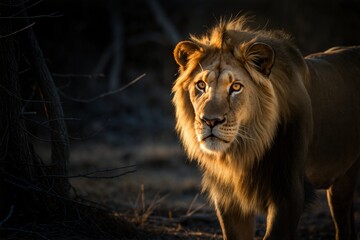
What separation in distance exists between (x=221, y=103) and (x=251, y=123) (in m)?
0.30

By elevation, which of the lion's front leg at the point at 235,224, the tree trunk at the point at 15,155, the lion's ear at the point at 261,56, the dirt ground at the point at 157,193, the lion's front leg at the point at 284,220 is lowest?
the dirt ground at the point at 157,193

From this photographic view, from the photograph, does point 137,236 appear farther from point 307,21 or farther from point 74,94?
point 307,21

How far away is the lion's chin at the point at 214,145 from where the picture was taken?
373 cm

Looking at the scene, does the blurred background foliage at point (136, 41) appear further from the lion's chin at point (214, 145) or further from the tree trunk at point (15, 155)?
the lion's chin at point (214, 145)

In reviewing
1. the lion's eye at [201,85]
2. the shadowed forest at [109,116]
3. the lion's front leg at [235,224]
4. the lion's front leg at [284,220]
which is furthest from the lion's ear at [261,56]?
the shadowed forest at [109,116]

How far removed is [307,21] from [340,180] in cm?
856

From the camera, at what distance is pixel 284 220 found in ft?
12.3

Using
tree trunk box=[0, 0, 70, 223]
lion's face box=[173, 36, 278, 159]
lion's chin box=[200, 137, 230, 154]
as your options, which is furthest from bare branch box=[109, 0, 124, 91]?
lion's chin box=[200, 137, 230, 154]

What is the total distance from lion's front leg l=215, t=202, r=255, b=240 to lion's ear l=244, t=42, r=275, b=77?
1.06m

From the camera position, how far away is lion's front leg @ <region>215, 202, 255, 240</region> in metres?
4.12

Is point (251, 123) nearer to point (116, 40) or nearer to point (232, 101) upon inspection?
point (232, 101)

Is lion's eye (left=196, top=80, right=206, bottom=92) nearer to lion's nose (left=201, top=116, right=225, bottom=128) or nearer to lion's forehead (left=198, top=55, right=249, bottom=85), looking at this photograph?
lion's forehead (left=198, top=55, right=249, bottom=85)

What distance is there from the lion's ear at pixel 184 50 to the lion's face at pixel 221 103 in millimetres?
225

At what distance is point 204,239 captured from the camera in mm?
4918
